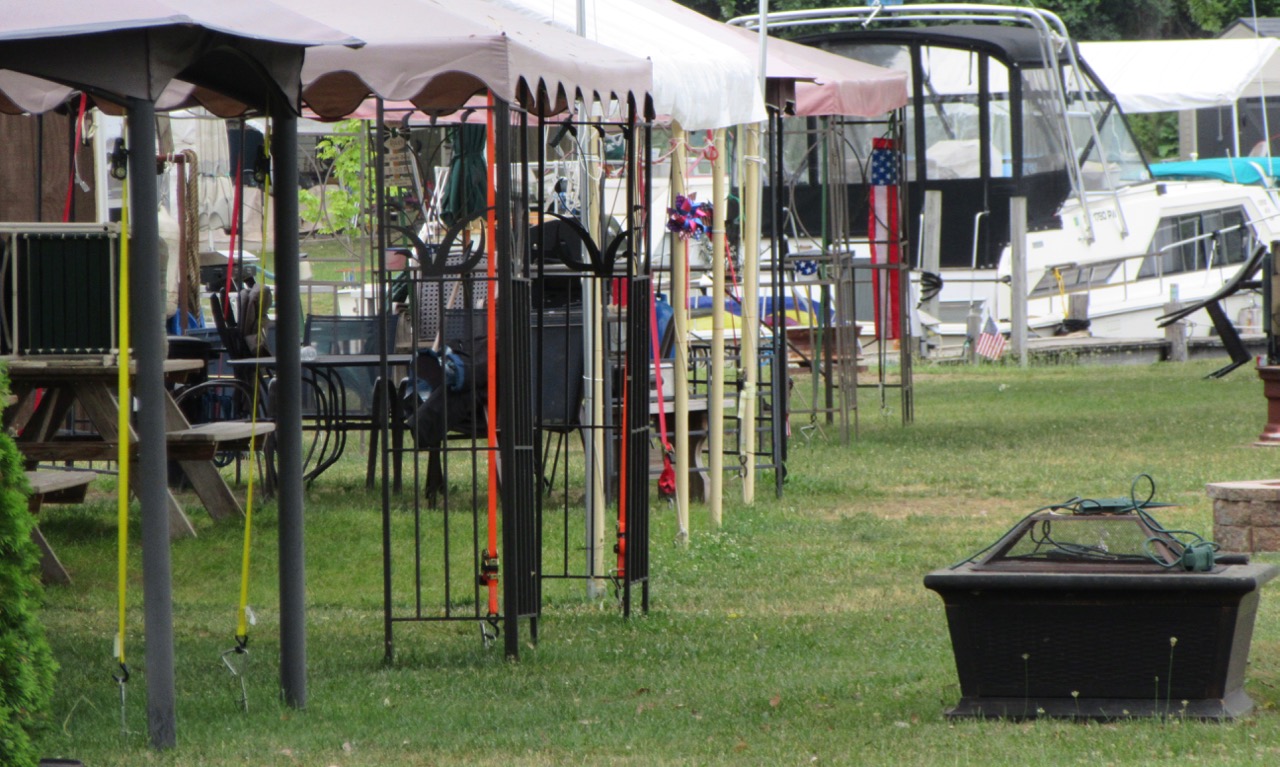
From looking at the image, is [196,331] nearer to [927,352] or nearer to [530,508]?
[530,508]

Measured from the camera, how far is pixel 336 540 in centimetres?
988

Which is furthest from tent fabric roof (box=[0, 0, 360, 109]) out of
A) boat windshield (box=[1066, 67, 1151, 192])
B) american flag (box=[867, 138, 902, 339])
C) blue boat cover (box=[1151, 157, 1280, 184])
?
blue boat cover (box=[1151, 157, 1280, 184])

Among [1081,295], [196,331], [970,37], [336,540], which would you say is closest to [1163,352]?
[1081,295]

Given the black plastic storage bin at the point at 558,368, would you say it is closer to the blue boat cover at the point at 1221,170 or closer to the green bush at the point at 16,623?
the green bush at the point at 16,623

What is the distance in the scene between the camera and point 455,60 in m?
6.14

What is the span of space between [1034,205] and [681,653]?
23.2 metres

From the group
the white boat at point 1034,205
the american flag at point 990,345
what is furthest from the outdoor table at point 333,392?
the white boat at point 1034,205

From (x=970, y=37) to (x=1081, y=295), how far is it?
437 cm

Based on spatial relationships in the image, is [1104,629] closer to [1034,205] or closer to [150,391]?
[150,391]

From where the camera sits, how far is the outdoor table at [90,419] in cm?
922

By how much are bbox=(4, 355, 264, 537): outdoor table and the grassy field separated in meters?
0.48

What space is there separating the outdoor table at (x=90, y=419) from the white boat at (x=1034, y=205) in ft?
60.2

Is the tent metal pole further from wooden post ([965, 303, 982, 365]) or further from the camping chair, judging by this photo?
wooden post ([965, 303, 982, 365])

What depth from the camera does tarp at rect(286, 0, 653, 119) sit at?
6.14m
